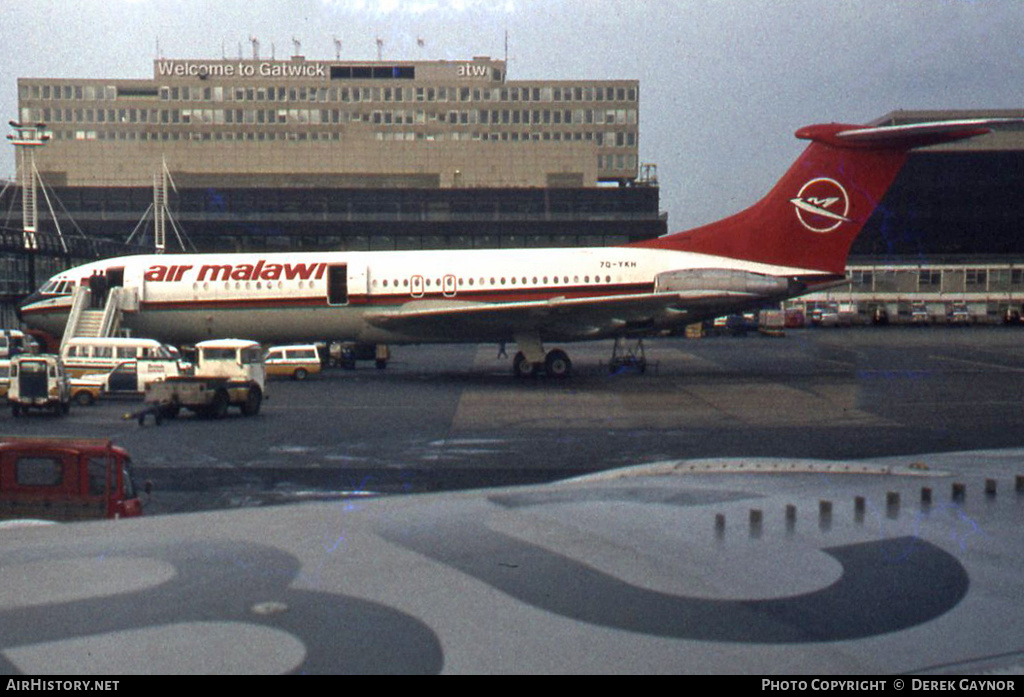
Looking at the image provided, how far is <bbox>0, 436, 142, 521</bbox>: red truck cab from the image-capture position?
12.6 meters

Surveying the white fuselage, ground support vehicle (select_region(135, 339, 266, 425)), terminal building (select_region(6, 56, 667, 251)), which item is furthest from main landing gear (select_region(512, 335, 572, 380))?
terminal building (select_region(6, 56, 667, 251))

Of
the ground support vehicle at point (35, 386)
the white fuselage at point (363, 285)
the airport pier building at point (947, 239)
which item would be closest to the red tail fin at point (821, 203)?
the white fuselage at point (363, 285)

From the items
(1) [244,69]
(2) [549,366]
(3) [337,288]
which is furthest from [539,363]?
(1) [244,69]

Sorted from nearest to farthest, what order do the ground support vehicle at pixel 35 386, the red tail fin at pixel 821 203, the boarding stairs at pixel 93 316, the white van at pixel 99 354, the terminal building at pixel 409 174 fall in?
the ground support vehicle at pixel 35 386
the white van at pixel 99 354
the boarding stairs at pixel 93 316
the red tail fin at pixel 821 203
the terminal building at pixel 409 174

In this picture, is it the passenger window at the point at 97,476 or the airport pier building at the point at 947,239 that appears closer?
the passenger window at the point at 97,476

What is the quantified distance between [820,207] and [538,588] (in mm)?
34447

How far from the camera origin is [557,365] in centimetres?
3600

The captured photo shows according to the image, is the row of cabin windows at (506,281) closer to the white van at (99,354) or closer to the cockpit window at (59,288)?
the white van at (99,354)

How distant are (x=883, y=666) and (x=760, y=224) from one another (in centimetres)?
3405

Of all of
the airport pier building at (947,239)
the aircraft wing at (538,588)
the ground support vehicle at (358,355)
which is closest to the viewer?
the aircraft wing at (538,588)

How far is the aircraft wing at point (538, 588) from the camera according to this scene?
3090mm

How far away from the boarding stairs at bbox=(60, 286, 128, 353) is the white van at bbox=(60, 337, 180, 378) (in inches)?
125

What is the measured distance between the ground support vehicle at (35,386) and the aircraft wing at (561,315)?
1297 centimetres

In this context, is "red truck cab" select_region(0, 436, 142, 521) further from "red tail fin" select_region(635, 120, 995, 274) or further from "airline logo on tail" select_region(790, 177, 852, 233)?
"airline logo on tail" select_region(790, 177, 852, 233)
